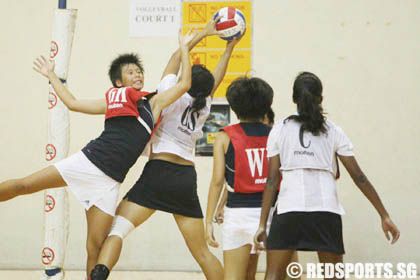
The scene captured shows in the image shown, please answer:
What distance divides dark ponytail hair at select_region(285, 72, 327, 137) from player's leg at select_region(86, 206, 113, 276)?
1327mm

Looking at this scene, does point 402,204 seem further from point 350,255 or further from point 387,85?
point 387,85

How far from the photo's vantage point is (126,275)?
17.0 ft

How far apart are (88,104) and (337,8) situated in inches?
122

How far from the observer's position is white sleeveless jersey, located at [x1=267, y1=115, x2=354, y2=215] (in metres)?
2.59

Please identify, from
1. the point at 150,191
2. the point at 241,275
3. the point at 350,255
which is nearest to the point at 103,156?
the point at 150,191

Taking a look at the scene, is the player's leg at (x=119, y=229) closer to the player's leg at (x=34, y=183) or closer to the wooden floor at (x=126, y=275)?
the player's leg at (x=34, y=183)

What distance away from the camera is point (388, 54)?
5.31 meters

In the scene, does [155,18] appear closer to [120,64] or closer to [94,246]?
[120,64]

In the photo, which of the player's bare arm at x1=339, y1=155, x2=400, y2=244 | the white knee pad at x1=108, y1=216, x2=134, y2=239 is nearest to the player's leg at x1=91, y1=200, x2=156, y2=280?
the white knee pad at x1=108, y1=216, x2=134, y2=239

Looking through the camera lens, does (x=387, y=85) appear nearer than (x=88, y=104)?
No

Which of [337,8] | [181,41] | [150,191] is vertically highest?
[337,8]

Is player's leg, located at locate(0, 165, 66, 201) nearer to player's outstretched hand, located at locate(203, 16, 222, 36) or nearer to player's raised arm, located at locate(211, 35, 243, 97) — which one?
player's raised arm, located at locate(211, 35, 243, 97)

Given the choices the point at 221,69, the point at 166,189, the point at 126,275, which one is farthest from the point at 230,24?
the point at 126,275

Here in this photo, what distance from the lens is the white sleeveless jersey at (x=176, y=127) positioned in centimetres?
339
